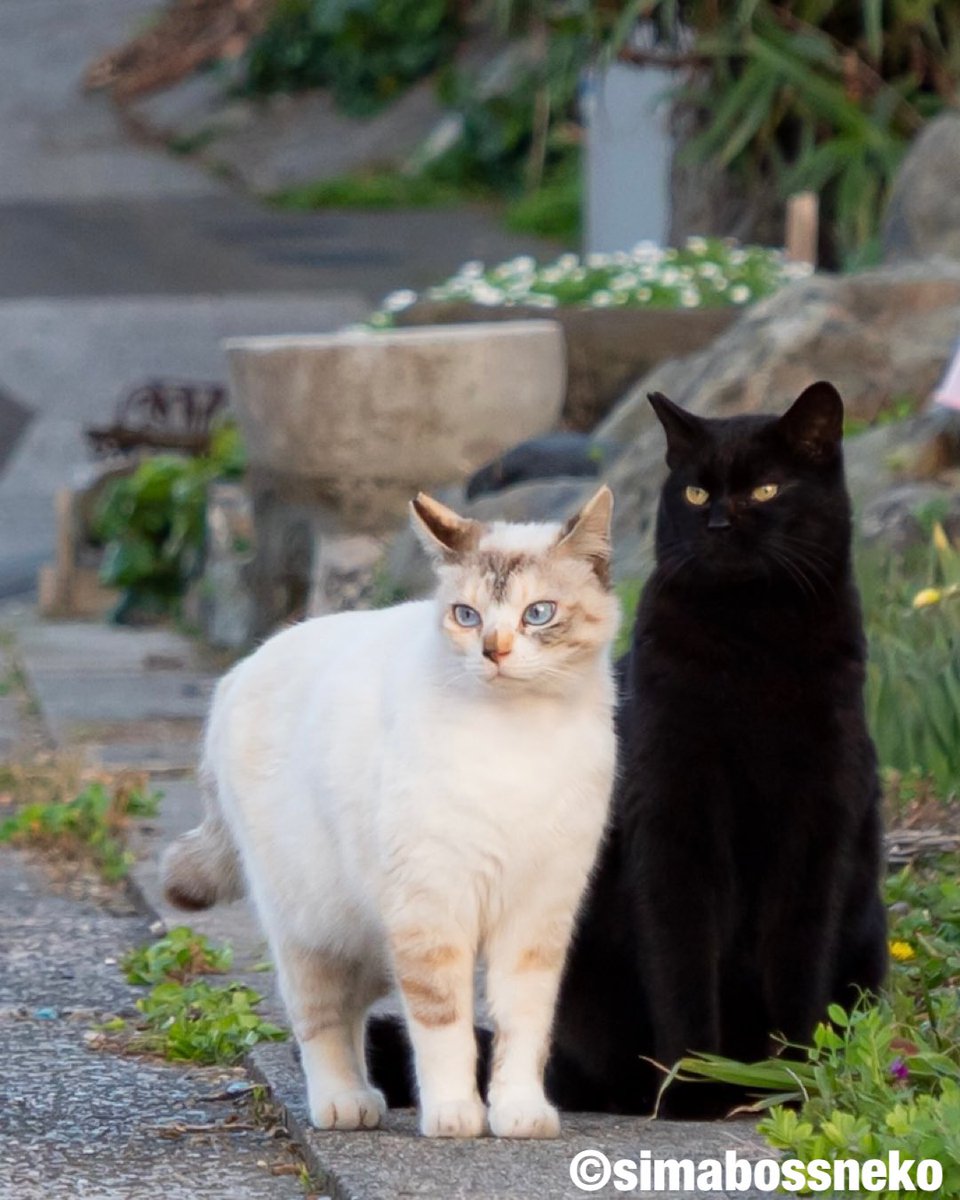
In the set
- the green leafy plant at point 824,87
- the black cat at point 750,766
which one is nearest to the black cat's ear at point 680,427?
the black cat at point 750,766

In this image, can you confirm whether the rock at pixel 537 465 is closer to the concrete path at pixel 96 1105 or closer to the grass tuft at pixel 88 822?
the grass tuft at pixel 88 822

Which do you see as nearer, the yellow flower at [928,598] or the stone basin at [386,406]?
the yellow flower at [928,598]

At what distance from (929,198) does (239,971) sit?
5.05m

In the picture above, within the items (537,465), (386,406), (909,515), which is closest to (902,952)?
(909,515)

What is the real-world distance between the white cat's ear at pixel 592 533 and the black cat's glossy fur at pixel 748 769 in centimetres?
22

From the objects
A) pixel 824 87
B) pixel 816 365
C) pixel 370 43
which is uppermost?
pixel 370 43

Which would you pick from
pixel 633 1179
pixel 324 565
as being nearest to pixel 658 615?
pixel 633 1179

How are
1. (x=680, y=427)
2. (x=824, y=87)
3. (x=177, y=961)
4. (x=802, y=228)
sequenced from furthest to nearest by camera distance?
(x=824, y=87) → (x=802, y=228) → (x=177, y=961) → (x=680, y=427)

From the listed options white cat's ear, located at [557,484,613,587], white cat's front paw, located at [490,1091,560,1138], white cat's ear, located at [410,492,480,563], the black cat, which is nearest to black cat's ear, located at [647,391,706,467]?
the black cat

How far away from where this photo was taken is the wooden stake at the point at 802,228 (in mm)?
9234

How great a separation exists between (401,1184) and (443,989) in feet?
0.86

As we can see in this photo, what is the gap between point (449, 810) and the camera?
2656 mm

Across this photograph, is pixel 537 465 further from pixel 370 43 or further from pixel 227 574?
pixel 370 43

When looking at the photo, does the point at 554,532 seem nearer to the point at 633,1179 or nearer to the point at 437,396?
the point at 633,1179
